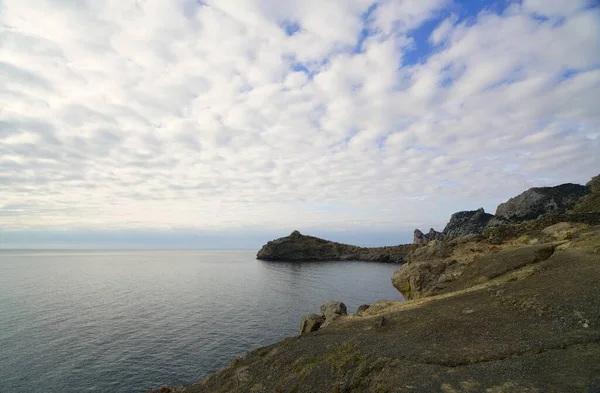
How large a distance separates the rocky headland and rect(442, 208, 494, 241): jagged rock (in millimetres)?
116418

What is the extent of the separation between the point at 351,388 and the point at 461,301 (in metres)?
11.4

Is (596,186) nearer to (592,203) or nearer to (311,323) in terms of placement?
(592,203)

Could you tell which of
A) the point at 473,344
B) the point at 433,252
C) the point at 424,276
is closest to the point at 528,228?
the point at 433,252

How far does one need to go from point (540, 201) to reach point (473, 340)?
392ft

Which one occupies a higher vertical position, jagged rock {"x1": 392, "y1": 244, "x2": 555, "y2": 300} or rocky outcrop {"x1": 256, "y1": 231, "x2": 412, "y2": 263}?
rocky outcrop {"x1": 256, "y1": 231, "x2": 412, "y2": 263}

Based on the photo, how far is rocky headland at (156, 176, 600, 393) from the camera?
12.9m

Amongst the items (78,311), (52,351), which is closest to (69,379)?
(52,351)

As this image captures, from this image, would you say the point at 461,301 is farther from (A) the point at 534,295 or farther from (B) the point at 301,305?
(B) the point at 301,305

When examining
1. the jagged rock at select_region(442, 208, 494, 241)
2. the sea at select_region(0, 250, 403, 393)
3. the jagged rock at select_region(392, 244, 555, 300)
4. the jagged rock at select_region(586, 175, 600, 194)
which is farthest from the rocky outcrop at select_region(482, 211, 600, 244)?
the jagged rock at select_region(442, 208, 494, 241)

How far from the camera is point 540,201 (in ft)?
356

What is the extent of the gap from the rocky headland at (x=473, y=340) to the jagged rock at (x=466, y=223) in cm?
11642

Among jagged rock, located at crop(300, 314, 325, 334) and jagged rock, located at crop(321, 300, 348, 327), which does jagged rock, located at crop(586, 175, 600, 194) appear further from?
jagged rock, located at crop(300, 314, 325, 334)

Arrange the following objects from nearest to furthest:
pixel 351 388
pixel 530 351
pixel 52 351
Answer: pixel 530 351 < pixel 351 388 < pixel 52 351

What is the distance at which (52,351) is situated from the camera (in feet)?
109
